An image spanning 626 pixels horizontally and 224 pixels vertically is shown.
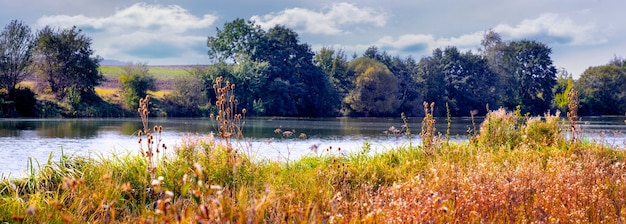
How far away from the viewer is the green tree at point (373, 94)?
201ft

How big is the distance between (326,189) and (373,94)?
182 feet

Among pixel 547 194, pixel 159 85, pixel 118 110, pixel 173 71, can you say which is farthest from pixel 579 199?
pixel 173 71

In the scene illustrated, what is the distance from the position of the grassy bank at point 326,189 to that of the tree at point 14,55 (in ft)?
138

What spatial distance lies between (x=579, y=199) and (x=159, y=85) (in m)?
59.3

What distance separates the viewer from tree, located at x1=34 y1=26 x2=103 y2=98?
1861 inches

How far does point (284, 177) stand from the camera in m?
7.17

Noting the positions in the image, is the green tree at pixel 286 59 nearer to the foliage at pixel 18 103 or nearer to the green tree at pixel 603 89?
the foliage at pixel 18 103

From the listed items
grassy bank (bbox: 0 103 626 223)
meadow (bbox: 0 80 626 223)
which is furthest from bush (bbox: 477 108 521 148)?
grassy bank (bbox: 0 103 626 223)

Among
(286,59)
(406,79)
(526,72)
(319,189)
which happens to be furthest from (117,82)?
(319,189)

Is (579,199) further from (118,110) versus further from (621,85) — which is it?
(621,85)

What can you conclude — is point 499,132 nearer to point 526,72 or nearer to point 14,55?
point 14,55

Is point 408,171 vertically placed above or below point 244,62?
below

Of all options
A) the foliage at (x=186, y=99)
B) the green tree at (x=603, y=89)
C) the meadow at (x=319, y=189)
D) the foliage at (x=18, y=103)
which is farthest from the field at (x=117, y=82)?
the green tree at (x=603, y=89)

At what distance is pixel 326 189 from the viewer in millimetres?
6422
